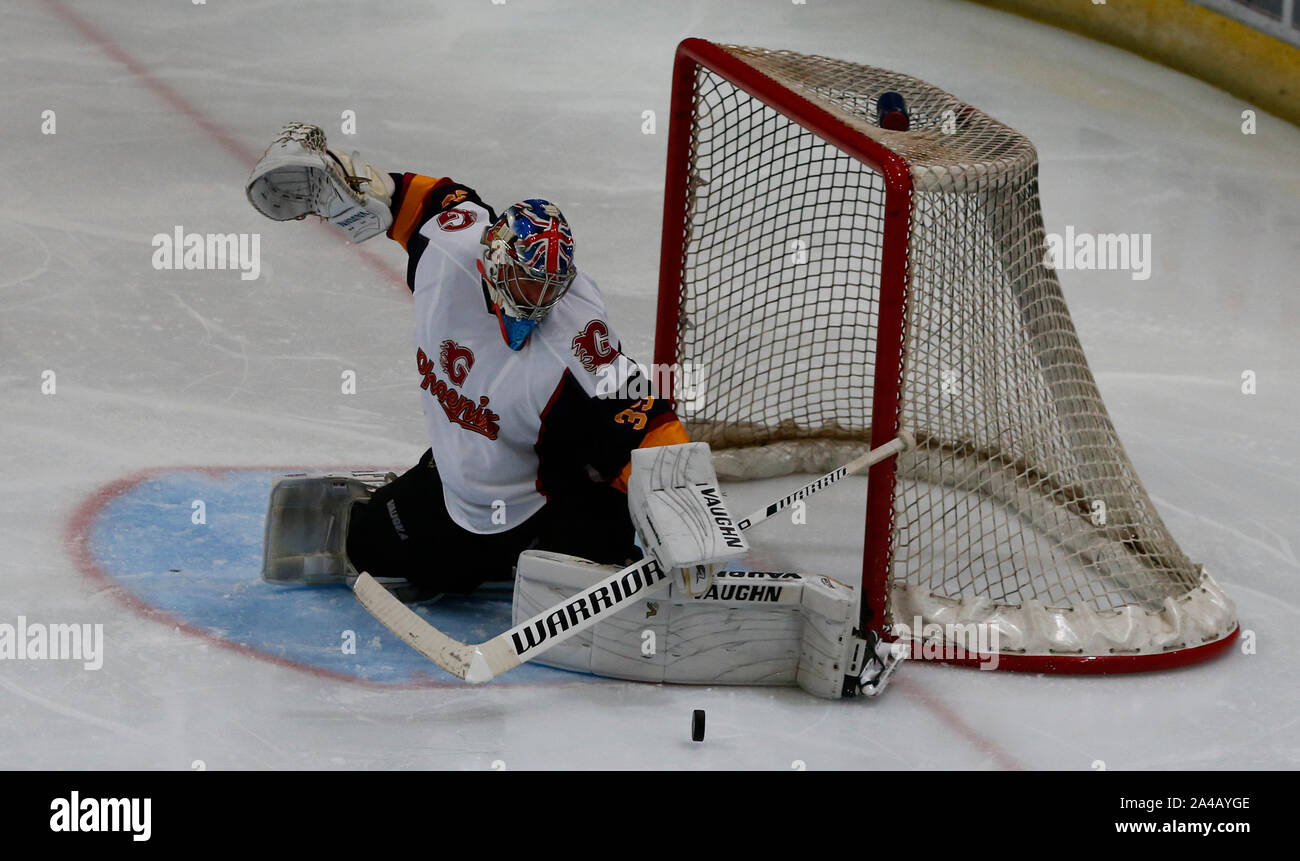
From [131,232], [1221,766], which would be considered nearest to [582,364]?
[1221,766]

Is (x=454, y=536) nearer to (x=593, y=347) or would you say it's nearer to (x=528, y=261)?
(x=593, y=347)

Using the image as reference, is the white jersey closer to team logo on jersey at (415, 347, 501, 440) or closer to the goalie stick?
team logo on jersey at (415, 347, 501, 440)

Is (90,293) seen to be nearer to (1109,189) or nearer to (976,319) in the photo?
(976,319)

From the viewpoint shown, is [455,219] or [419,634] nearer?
[419,634]

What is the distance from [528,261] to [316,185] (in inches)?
21.7

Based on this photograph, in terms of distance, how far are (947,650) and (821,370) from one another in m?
1.39

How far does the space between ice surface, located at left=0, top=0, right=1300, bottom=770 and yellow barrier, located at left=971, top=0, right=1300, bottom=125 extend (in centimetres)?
9

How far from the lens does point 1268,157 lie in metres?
6.41

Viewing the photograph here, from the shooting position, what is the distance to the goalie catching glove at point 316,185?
315 centimetres

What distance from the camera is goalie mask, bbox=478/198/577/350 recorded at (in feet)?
9.57

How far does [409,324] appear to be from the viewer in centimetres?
490
